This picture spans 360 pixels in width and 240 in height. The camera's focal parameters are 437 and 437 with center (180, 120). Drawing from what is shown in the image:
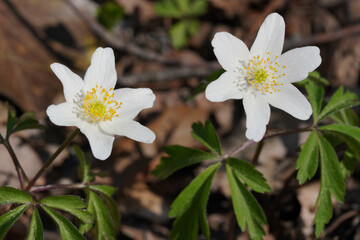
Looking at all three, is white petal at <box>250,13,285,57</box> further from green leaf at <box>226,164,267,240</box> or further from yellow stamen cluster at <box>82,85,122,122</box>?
yellow stamen cluster at <box>82,85,122,122</box>

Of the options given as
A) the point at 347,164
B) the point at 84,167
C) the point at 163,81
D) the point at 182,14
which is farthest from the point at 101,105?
the point at 182,14

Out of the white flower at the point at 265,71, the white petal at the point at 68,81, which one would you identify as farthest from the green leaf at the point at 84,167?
the white flower at the point at 265,71

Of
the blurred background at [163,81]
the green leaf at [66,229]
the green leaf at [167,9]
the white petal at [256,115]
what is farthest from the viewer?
the green leaf at [167,9]

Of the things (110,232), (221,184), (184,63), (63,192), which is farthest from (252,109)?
(184,63)

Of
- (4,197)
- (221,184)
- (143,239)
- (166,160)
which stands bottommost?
(4,197)

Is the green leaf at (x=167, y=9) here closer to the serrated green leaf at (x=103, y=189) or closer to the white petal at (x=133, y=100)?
the white petal at (x=133, y=100)

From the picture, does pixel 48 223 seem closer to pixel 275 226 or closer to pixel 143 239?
pixel 143 239
